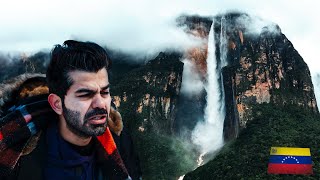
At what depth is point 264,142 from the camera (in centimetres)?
11488

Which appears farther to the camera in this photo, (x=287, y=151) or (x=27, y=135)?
(x=287, y=151)

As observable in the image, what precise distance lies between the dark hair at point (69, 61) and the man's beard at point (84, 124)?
0.60 ft

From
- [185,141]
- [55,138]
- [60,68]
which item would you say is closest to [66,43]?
[60,68]

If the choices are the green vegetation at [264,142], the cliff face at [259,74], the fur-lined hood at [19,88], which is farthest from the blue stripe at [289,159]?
the cliff face at [259,74]

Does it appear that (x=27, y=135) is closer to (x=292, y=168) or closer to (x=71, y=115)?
(x=71, y=115)

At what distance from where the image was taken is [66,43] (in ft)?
14.5

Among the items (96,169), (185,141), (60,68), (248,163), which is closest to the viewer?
(60,68)

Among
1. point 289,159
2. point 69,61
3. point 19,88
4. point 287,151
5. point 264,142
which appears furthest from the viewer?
point 264,142

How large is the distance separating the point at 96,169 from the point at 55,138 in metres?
0.57

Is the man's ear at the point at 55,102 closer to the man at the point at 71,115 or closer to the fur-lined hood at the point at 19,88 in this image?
the man at the point at 71,115

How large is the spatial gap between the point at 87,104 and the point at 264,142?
114 meters

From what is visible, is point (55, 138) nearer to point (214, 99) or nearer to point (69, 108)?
point (69, 108)

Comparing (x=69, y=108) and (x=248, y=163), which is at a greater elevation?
(x=69, y=108)

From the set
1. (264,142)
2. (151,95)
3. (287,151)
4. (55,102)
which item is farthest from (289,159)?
(151,95)
